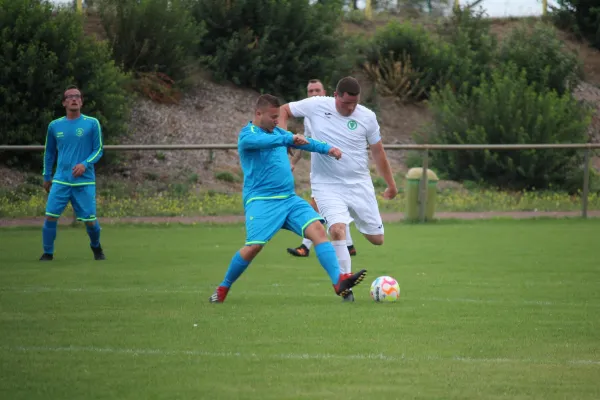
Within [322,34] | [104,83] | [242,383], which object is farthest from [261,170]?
[322,34]

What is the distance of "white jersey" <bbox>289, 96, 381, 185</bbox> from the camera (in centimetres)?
1206

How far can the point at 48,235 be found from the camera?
1495 centimetres

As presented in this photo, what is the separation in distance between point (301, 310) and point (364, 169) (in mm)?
2983

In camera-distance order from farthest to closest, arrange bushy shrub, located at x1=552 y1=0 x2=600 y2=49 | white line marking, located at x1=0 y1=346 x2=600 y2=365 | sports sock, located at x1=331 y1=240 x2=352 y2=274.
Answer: bushy shrub, located at x1=552 y1=0 x2=600 y2=49
sports sock, located at x1=331 y1=240 x2=352 y2=274
white line marking, located at x1=0 y1=346 x2=600 y2=365

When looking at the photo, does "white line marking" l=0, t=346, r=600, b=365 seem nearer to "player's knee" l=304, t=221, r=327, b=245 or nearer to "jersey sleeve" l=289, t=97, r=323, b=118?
"player's knee" l=304, t=221, r=327, b=245

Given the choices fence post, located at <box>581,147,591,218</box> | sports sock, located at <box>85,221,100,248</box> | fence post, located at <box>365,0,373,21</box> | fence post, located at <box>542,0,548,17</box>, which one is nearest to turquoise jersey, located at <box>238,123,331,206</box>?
sports sock, located at <box>85,221,100,248</box>

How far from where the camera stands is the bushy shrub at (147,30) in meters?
31.2

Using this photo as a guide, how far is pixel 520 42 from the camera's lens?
3684cm

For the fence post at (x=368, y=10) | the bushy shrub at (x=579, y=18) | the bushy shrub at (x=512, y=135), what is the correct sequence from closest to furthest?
the bushy shrub at (x=512, y=135), the bushy shrub at (x=579, y=18), the fence post at (x=368, y=10)

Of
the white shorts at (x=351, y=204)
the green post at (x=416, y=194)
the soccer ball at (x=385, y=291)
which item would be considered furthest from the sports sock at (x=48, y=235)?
the green post at (x=416, y=194)

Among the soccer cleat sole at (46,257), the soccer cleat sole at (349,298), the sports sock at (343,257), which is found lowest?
the soccer cleat sole at (46,257)

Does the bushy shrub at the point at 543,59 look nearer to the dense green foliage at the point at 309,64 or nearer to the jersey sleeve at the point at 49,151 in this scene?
the dense green foliage at the point at 309,64

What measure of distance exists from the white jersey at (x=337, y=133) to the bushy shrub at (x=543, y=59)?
23.0 m

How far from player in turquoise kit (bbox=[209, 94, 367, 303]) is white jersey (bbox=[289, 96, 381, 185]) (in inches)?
75.7
